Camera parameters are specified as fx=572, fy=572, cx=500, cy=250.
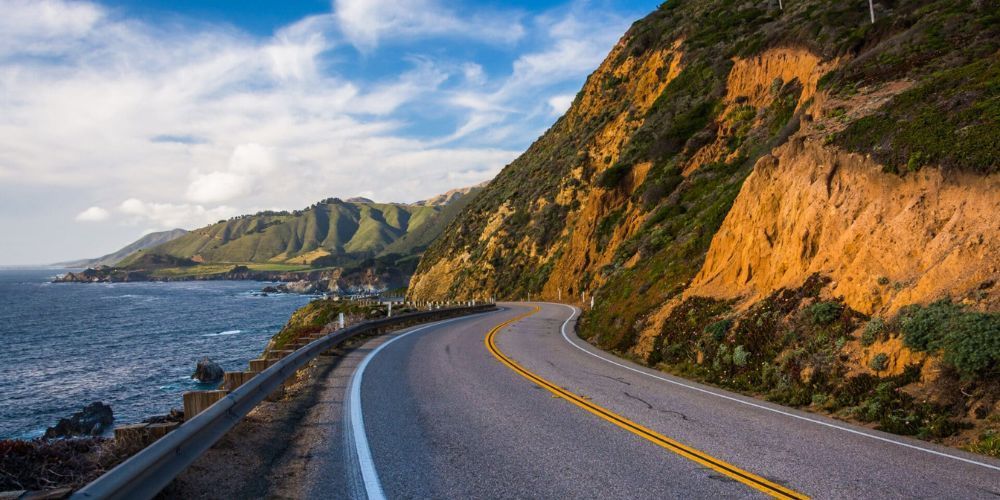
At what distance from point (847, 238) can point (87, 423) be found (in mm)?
29492

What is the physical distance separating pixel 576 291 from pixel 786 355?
35793 mm

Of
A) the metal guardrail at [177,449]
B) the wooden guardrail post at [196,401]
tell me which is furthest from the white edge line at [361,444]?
the wooden guardrail post at [196,401]

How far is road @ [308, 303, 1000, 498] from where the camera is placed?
17.6 ft

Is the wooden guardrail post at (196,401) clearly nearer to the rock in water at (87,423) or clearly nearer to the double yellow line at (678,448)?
the double yellow line at (678,448)

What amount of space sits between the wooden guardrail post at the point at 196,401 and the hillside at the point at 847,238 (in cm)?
897

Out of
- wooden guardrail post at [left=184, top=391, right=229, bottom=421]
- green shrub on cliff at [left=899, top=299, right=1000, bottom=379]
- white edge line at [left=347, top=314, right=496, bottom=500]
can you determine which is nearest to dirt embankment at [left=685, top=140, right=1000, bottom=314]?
green shrub on cliff at [left=899, top=299, right=1000, bottom=379]

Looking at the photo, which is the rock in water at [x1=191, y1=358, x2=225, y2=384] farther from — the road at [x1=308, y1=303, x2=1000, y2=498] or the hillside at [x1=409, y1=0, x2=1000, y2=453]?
the road at [x1=308, y1=303, x2=1000, y2=498]

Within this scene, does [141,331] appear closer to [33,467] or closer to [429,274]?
[429,274]

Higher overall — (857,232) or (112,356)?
(857,232)

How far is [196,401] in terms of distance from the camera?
624cm

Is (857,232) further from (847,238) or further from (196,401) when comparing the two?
(196,401)

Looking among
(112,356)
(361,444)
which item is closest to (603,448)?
(361,444)

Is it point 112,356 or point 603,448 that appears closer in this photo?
point 603,448

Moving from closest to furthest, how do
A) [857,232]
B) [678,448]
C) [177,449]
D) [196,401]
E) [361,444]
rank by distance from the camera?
[177,449] → [196,401] → [678,448] → [361,444] → [857,232]
